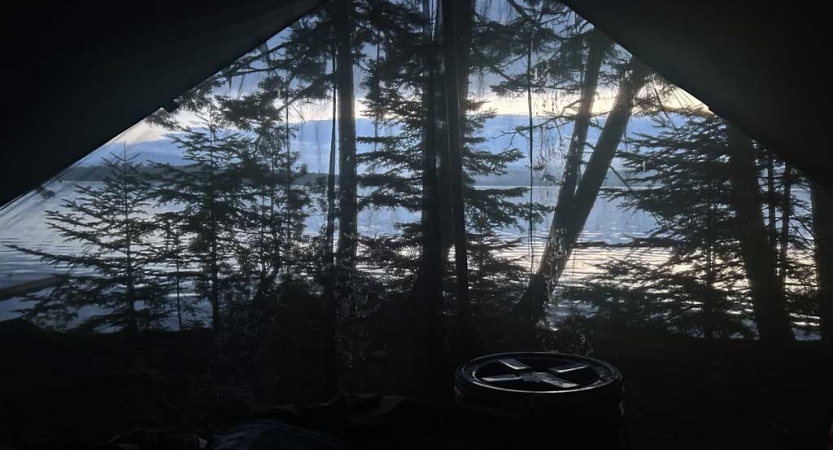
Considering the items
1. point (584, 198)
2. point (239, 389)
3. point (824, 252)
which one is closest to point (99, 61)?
point (239, 389)

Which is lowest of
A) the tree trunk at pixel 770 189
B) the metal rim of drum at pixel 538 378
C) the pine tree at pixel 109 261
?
the metal rim of drum at pixel 538 378

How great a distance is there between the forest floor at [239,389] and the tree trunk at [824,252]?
0.67ft

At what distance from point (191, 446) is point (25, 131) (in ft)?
4.51

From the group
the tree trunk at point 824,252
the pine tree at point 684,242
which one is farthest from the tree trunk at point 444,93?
the tree trunk at point 824,252

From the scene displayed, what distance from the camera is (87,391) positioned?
137 inches

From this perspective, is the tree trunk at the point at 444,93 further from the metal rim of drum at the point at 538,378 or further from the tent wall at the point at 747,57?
the metal rim of drum at the point at 538,378

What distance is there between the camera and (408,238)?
3215 millimetres

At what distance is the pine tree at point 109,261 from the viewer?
3.55 meters

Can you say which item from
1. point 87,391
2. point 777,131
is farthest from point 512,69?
point 87,391

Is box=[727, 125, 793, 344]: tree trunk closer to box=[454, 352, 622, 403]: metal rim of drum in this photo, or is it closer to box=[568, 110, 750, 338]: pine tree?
box=[568, 110, 750, 338]: pine tree

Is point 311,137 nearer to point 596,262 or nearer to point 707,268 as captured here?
point 596,262

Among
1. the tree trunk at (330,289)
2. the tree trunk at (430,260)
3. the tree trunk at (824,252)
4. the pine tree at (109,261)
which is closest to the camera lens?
the tree trunk at (430,260)

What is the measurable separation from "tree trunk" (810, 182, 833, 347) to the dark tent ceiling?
66.5 inches

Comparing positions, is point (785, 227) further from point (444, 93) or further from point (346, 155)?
point (346, 155)
